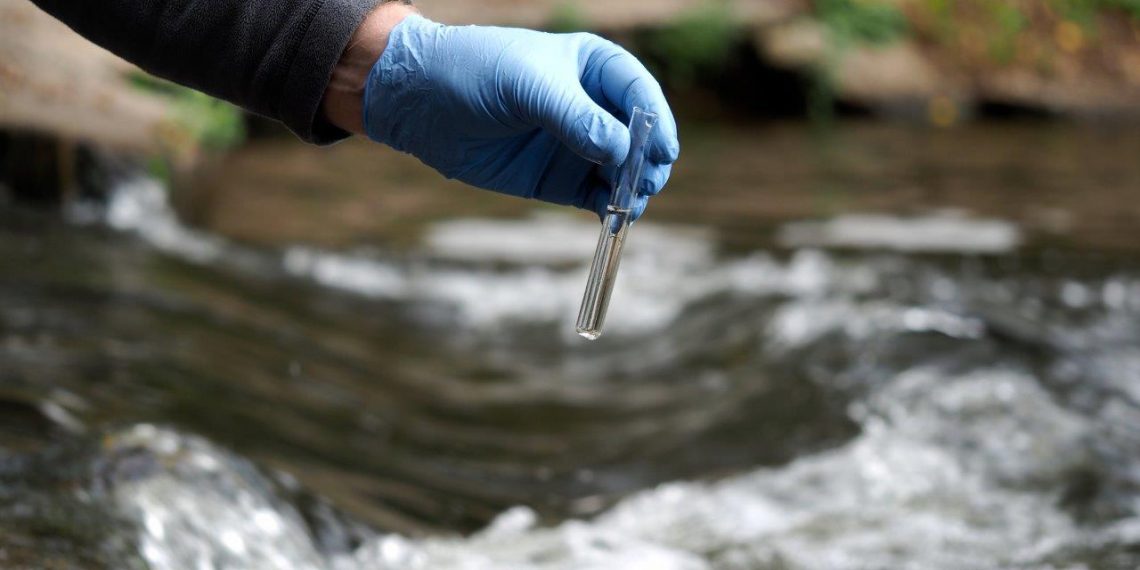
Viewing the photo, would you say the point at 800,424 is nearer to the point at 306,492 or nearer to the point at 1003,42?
the point at 306,492

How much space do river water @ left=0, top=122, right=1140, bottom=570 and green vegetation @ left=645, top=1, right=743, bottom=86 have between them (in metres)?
4.40

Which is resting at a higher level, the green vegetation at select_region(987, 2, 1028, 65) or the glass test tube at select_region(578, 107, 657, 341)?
the green vegetation at select_region(987, 2, 1028, 65)

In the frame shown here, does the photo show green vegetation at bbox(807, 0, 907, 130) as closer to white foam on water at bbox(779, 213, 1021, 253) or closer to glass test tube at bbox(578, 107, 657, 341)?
white foam on water at bbox(779, 213, 1021, 253)

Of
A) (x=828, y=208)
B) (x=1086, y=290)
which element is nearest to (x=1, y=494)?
(x=1086, y=290)

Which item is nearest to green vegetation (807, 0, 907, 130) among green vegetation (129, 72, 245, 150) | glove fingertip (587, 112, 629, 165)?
green vegetation (129, 72, 245, 150)

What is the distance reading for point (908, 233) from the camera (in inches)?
240

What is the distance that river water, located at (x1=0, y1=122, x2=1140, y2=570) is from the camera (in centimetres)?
266

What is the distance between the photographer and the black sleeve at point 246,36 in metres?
1.92

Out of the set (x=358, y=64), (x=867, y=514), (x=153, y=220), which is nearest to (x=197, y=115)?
(x=153, y=220)

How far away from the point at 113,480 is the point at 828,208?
16.5 ft

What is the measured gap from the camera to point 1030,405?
3.59 meters

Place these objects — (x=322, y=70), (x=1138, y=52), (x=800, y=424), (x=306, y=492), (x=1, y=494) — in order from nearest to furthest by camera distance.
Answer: (x=322, y=70), (x=1, y=494), (x=306, y=492), (x=800, y=424), (x=1138, y=52)

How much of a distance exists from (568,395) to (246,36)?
94.6 inches

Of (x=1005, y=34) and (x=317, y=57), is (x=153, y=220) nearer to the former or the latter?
(x=317, y=57)
